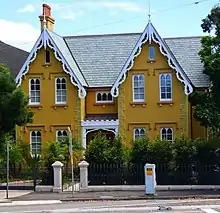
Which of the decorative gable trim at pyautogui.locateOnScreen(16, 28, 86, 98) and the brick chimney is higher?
the brick chimney

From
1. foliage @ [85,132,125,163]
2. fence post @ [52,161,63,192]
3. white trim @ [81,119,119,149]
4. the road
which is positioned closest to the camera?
the road

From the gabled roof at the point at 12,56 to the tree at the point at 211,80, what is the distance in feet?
68.6

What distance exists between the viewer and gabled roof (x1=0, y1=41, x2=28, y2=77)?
183 ft

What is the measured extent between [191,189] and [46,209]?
9.78m

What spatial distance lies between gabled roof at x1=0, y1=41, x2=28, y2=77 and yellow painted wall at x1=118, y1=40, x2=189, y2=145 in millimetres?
15925

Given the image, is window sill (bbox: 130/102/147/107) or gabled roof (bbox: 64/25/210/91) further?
gabled roof (bbox: 64/25/210/91)

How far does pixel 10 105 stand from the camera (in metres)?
34.6

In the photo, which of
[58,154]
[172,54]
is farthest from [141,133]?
[58,154]

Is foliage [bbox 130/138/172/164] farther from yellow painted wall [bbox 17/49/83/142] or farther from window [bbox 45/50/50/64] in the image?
window [bbox 45/50/50/64]

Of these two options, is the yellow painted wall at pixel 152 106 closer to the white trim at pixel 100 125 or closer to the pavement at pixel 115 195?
the white trim at pixel 100 125

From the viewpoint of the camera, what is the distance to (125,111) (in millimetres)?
41438

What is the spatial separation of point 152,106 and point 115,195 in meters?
14.2

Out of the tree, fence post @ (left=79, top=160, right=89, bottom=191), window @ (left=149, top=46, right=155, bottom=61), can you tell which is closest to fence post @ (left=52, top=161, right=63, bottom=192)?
fence post @ (left=79, top=160, right=89, bottom=191)

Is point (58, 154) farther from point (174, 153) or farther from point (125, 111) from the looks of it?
point (125, 111)
